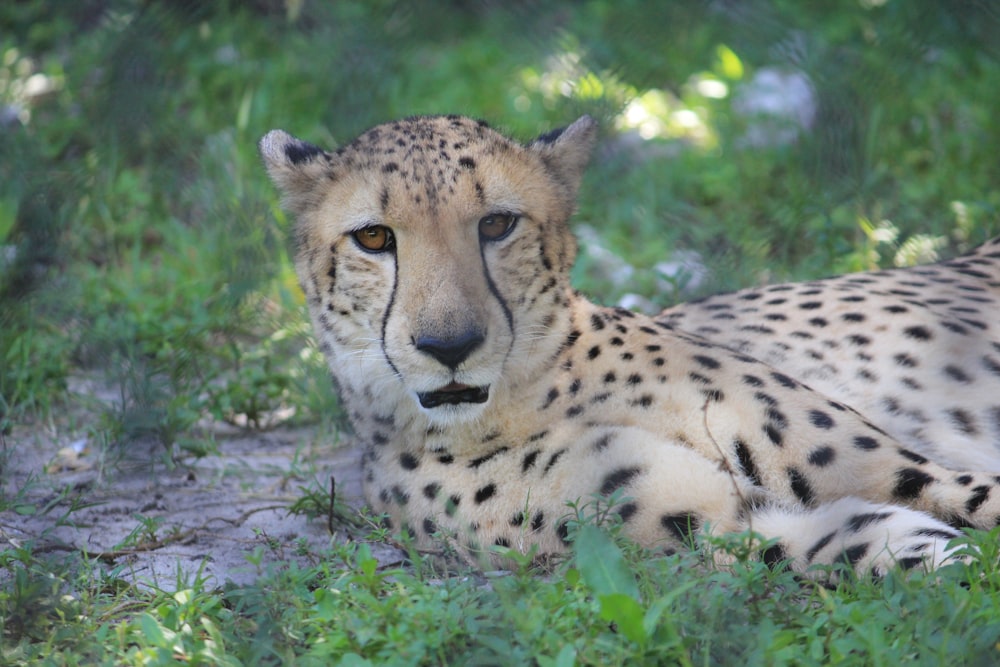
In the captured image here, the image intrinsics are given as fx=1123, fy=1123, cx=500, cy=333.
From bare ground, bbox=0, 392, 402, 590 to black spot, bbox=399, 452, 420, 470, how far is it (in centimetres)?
19

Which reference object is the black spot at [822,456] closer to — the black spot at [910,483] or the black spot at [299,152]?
the black spot at [910,483]

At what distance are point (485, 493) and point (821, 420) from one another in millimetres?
734

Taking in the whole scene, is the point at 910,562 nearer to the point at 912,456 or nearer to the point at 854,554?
the point at 854,554

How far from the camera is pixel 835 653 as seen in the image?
68.4 inches

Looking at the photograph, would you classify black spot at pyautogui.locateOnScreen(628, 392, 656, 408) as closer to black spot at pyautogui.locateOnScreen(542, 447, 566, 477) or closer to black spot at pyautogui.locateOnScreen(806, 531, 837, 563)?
black spot at pyautogui.locateOnScreen(542, 447, 566, 477)

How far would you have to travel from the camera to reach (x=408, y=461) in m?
2.54

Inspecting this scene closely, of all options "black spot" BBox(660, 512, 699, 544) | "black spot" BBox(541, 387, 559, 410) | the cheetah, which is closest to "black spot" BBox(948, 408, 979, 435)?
the cheetah

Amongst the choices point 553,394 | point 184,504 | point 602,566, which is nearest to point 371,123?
point 553,394

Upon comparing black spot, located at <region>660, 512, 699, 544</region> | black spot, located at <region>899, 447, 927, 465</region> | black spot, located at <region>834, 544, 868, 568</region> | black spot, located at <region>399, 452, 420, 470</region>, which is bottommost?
black spot, located at <region>834, 544, 868, 568</region>

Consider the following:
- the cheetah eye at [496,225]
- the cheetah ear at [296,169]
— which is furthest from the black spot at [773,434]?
the cheetah ear at [296,169]

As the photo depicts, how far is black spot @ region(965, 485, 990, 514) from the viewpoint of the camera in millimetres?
2266

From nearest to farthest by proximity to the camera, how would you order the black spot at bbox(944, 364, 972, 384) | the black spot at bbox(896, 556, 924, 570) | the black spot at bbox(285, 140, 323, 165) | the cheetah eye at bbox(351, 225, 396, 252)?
1. the black spot at bbox(896, 556, 924, 570)
2. the cheetah eye at bbox(351, 225, 396, 252)
3. the black spot at bbox(285, 140, 323, 165)
4. the black spot at bbox(944, 364, 972, 384)

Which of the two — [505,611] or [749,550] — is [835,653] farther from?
[505,611]

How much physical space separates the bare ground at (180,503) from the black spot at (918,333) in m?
1.43
